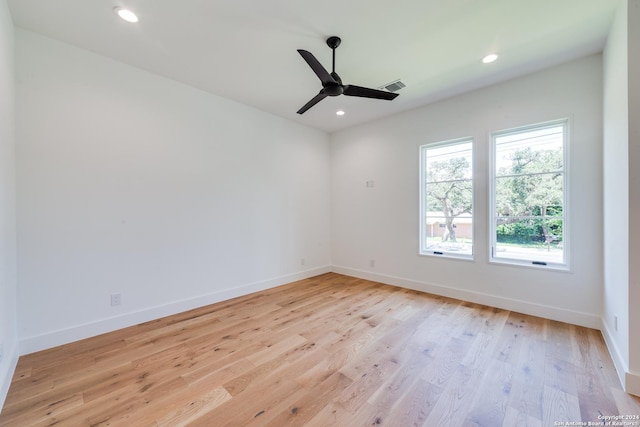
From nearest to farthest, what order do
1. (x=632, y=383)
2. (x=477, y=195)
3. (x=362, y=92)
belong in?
(x=632, y=383), (x=362, y=92), (x=477, y=195)

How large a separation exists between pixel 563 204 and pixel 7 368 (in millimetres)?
5333

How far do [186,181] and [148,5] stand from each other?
5.95ft

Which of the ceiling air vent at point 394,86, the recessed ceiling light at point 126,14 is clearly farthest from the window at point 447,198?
the recessed ceiling light at point 126,14

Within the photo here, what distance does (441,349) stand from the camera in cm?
238

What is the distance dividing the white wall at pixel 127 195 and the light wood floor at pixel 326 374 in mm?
417

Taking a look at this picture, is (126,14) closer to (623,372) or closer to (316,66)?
(316,66)

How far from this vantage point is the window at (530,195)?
302cm

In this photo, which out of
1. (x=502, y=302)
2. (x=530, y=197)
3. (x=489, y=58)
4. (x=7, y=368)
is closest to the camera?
(x=7, y=368)

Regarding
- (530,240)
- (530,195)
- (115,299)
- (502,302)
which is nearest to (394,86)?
(530,195)

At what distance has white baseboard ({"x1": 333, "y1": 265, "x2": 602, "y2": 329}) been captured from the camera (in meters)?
2.80

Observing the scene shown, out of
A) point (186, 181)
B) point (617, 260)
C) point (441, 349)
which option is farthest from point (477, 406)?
point (186, 181)

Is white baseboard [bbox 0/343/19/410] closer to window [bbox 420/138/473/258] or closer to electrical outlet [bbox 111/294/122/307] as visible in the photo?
electrical outlet [bbox 111/294/122/307]

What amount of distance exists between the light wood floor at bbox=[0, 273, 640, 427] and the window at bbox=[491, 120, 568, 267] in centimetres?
81

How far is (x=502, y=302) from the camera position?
331cm
